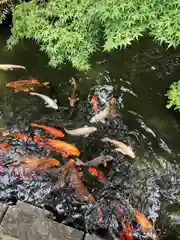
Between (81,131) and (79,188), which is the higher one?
(81,131)

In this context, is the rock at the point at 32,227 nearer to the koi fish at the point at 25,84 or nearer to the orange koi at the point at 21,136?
the orange koi at the point at 21,136

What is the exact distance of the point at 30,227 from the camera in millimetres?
4250

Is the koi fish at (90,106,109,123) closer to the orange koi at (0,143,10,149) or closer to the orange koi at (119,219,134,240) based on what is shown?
the orange koi at (0,143,10,149)

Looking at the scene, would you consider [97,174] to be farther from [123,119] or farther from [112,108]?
[112,108]

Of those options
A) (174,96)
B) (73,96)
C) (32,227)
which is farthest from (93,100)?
(32,227)

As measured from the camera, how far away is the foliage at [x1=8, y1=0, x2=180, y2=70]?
17.9 feet

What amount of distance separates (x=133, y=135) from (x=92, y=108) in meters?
0.98

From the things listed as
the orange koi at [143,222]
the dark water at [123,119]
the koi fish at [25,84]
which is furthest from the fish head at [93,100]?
the orange koi at [143,222]

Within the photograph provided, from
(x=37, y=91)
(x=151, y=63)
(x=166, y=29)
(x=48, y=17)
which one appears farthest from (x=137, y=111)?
(x=48, y=17)

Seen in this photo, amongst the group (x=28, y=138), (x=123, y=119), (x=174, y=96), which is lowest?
(x=28, y=138)

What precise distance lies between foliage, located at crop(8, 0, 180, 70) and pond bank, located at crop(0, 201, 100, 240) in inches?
127

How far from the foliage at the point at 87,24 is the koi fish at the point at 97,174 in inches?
88.7

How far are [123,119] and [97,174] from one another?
133cm

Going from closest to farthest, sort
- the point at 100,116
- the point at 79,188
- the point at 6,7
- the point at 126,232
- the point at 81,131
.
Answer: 1. the point at 126,232
2. the point at 79,188
3. the point at 81,131
4. the point at 100,116
5. the point at 6,7
